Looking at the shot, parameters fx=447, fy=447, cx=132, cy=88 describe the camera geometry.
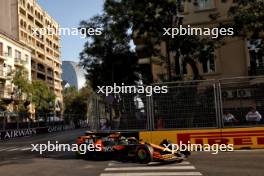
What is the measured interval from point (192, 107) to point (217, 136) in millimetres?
1500

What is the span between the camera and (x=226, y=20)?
2931 cm

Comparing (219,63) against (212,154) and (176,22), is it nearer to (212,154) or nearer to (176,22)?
(176,22)

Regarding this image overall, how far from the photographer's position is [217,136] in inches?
682

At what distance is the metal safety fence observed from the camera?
16891mm

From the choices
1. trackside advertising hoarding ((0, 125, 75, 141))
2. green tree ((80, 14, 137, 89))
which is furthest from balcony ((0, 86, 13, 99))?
green tree ((80, 14, 137, 89))

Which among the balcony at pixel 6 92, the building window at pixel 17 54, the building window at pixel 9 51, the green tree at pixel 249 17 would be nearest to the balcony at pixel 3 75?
the balcony at pixel 6 92

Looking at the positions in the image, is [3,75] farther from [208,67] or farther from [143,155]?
[143,155]

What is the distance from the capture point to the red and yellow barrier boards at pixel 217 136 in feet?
56.0

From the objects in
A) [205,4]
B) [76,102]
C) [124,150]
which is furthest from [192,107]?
[76,102]

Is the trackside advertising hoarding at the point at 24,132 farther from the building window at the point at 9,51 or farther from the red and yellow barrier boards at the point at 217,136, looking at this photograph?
the red and yellow barrier boards at the point at 217,136

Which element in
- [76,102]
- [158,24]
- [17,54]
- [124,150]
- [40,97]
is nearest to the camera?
[124,150]

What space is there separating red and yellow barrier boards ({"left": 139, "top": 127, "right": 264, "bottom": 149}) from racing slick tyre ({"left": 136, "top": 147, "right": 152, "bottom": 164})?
3247 millimetres

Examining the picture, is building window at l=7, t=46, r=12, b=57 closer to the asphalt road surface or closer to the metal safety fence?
the metal safety fence

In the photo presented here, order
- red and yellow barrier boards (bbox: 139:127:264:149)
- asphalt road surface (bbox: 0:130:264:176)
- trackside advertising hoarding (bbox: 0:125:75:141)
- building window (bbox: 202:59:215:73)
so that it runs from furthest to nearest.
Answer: trackside advertising hoarding (bbox: 0:125:75:141), building window (bbox: 202:59:215:73), red and yellow barrier boards (bbox: 139:127:264:149), asphalt road surface (bbox: 0:130:264:176)
